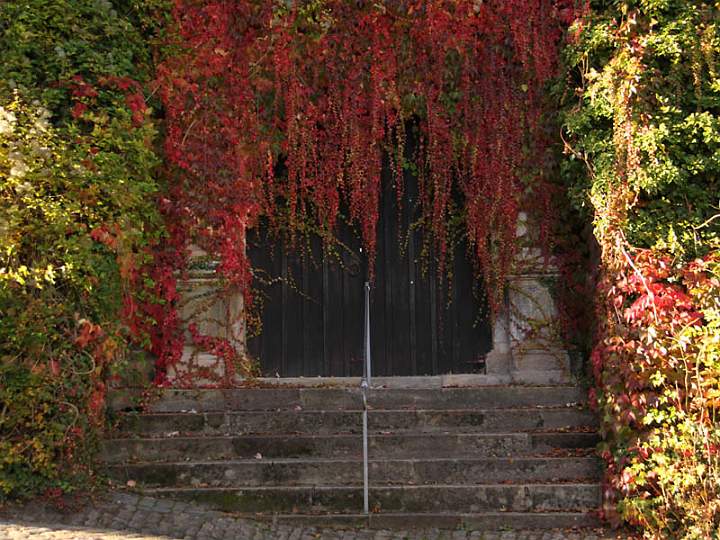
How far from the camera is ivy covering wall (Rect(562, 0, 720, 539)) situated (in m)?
5.84

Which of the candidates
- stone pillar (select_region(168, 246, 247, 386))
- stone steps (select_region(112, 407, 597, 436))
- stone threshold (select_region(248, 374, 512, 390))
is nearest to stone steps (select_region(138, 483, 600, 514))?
stone steps (select_region(112, 407, 597, 436))

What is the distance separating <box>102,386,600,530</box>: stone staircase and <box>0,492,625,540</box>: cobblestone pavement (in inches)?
4.2

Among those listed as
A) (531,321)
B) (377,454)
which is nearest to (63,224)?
(377,454)

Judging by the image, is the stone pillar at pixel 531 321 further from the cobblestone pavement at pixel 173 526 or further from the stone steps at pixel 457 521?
the cobblestone pavement at pixel 173 526

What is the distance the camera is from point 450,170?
8.38m

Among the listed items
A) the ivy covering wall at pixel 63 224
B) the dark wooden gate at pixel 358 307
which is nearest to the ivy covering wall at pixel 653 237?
the dark wooden gate at pixel 358 307

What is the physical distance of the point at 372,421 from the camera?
278 inches

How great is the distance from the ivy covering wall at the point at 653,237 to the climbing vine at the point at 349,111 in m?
0.82

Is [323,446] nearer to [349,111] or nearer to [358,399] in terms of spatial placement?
[358,399]

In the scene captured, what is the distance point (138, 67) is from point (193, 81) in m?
0.66

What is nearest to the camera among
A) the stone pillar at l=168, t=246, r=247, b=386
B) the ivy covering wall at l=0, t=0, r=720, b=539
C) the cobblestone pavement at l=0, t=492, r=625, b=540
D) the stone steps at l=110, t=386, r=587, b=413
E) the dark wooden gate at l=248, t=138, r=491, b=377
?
the cobblestone pavement at l=0, t=492, r=625, b=540

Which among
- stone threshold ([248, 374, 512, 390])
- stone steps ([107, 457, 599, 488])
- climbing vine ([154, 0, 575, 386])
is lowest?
stone steps ([107, 457, 599, 488])

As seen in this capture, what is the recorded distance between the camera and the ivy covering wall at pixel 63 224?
232 inches

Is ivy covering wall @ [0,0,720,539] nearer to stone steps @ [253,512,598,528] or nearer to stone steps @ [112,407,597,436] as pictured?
stone steps @ [253,512,598,528]
